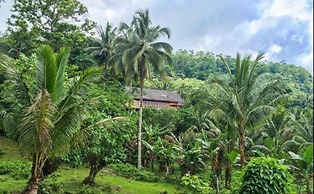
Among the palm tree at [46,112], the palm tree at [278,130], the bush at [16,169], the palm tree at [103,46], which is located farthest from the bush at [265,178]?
the palm tree at [103,46]

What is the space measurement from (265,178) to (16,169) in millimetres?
11519

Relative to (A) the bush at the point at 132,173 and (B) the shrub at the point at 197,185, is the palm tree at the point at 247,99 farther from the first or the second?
(A) the bush at the point at 132,173

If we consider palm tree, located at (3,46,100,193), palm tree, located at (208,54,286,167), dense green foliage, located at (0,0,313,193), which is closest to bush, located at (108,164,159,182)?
dense green foliage, located at (0,0,313,193)

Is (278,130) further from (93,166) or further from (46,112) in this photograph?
(46,112)

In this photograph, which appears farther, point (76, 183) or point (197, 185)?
point (76, 183)

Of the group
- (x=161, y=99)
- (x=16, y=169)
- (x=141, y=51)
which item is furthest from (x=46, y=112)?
(x=161, y=99)

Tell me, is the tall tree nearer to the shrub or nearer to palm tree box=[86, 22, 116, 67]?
palm tree box=[86, 22, 116, 67]

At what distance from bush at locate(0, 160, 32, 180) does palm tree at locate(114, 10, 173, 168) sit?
21.7 ft

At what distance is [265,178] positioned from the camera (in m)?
8.58

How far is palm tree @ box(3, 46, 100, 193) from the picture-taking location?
8742mm

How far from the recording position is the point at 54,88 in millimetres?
9250

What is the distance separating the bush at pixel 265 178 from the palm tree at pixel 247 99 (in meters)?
5.42

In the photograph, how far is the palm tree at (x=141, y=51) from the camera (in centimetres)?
2017

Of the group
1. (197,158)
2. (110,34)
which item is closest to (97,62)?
(110,34)
